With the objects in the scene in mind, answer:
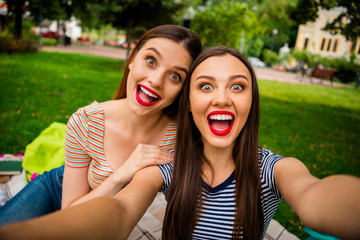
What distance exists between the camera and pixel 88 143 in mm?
1894

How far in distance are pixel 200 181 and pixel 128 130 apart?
81cm

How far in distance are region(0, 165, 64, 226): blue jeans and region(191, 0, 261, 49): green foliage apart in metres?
10.5

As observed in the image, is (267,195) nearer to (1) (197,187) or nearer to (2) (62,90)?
(1) (197,187)

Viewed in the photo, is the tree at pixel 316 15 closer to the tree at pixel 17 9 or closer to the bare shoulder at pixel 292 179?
the bare shoulder at pixel 292 179

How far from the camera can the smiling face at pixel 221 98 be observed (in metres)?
1.52

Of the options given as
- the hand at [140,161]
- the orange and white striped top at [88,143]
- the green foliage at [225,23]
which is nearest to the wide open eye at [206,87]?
the hand at [140,161]

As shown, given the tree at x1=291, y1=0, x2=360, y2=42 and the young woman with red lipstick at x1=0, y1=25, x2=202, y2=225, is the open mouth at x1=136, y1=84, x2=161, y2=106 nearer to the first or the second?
the young woman with red lipstick at x1=0, y1=25, x2=202, y2=225

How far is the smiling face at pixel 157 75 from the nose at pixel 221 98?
43 centimetres

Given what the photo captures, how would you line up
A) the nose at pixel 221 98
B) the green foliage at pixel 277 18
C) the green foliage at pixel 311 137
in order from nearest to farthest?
the nose at pixel 221 98 < the green foliage at pixel 311 137 < the green foliage at pixel 277 18

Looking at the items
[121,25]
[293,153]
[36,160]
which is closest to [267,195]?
[36,160]

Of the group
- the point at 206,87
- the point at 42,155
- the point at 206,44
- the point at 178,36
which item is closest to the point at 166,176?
the point at 206,87

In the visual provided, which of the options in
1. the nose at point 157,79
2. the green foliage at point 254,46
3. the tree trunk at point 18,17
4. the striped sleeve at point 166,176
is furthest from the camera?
the green foliage at point 254,46

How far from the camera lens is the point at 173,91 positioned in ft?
6.11

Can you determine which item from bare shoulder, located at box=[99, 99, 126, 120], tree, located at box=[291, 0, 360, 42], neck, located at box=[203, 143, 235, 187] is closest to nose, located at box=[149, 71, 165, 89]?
bare shoulder, located at box=[99, 99, 126, 120]
